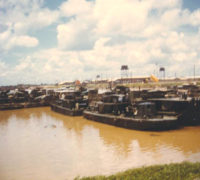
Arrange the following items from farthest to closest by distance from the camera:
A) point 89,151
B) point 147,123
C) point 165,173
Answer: point 147,123
point 89,151
point 165,173

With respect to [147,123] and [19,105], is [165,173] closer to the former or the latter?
[147,123]

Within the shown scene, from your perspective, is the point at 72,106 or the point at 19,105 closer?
the point at 72,106

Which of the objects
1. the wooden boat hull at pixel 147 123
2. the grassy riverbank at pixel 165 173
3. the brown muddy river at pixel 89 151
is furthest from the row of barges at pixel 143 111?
the grassy riverbank at pixel 165 173

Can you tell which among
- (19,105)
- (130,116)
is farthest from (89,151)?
(19,105)

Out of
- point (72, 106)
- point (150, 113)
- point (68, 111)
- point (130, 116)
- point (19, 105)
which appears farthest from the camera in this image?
point (19, 105)

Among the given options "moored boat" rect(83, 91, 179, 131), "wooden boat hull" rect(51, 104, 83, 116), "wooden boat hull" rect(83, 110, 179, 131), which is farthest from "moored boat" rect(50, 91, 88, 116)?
"wooden boat hull" rect(83, 110, 179, 131)

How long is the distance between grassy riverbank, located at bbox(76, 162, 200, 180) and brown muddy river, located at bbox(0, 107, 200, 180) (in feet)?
6.50

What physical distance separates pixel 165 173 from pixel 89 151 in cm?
666

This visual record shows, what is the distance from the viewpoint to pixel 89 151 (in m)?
13.9

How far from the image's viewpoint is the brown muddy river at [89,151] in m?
11.0

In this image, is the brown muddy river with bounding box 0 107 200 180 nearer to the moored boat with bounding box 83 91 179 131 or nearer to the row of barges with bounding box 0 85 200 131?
the moored boat with bounding box 83 91 179 131

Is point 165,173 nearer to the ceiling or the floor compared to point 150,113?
nearer to the floor

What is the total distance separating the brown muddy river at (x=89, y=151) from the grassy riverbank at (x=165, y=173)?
198cm

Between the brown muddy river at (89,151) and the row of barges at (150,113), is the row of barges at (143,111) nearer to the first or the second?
the row of barges at (150,113)
